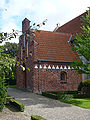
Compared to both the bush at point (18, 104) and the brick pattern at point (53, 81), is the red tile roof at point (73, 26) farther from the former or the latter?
the bush at point (18, 104)

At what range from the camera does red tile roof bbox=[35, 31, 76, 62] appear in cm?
1980

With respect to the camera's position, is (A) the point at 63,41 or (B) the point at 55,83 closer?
(B) the point at 55,83

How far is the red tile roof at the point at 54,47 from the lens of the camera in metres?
19.8

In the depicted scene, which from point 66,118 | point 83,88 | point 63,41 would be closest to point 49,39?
point 63,41

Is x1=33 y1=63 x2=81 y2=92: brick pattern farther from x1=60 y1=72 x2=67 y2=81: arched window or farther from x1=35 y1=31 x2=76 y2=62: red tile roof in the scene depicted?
x1=35 y1=31 x2=76 y2=62: red tile roof

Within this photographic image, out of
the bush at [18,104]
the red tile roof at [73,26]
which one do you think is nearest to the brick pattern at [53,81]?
the bush at [18,104]

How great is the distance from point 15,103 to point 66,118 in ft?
10.7

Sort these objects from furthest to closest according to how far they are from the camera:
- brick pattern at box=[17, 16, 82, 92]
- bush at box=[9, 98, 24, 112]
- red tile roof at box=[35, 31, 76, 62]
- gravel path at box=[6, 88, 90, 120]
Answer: red tile roof at box=[35, 31, 76, 62]
brick pattern at box=[17, 16, 82, 92]
bush at box=[9, 98, 24, 112]
gravel path at box=[6, 88, 90, 120]

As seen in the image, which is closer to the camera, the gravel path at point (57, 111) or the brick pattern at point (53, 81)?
the gravel path at point (57, 111)

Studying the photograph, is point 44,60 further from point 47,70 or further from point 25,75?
point 25,75

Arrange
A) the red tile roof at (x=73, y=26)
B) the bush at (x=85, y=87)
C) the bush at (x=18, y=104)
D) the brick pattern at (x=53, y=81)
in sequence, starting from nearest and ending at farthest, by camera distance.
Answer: the bush at (x=18, y=104) < the bush at (x=85, y=87) < the brick pattern at (x=53, y=81) < the red tile roof at (x=73, y=26)

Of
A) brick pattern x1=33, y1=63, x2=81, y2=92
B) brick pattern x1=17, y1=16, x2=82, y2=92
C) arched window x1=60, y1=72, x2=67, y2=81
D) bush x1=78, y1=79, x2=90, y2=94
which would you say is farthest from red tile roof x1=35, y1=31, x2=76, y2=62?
bush x1=78, y1=79, x2=90, y2=94

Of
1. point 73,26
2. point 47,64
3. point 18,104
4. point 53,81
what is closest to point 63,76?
point 53,81

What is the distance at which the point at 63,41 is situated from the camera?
23031mm
